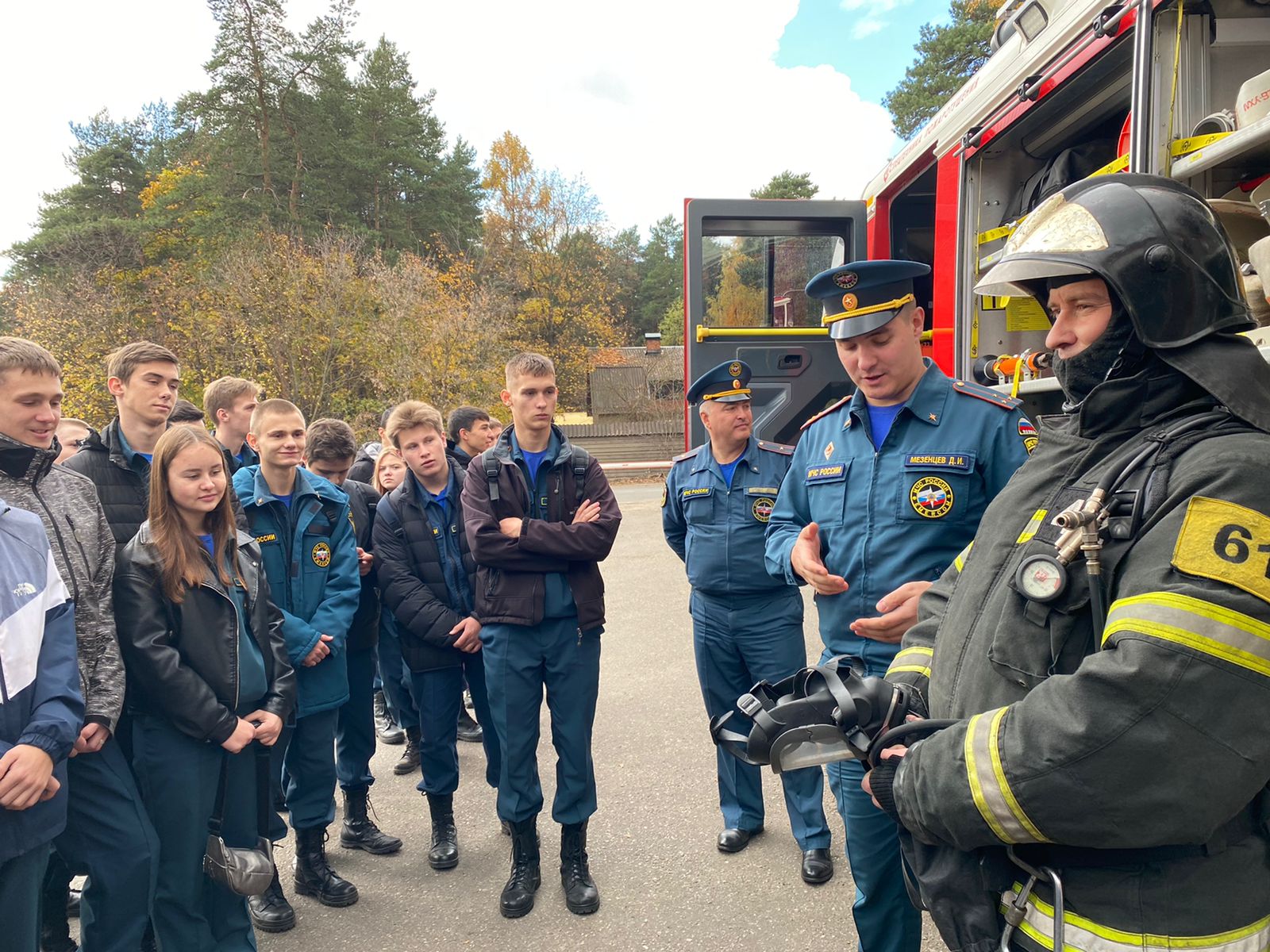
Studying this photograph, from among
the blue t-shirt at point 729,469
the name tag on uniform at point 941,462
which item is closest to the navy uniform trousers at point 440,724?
the blue t-shirt at point 729,469

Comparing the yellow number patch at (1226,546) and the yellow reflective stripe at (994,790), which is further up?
the yellow number patch at (1226,546)

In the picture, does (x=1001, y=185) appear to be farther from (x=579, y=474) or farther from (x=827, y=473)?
(x=579, y=474)

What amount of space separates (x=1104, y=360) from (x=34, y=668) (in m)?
2.65

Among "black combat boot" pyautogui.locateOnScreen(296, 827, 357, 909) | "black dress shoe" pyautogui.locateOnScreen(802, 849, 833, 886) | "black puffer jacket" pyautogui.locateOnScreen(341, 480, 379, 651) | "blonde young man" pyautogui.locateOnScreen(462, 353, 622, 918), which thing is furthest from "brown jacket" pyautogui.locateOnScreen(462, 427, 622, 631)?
"black dress shoe" pyautogui.locateOnScreen(802, 849, 833, 886)

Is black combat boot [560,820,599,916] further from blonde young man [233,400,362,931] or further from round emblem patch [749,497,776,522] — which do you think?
round emblem patch [749,497,776,522]

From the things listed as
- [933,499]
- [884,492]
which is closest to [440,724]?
[884,492]

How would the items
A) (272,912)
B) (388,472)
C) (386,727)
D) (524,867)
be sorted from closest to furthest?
(272,912) < (524,867) < (388,472) < (386,727)

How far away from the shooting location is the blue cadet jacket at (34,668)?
210 centimetres

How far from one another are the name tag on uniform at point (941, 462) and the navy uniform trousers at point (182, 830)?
241cm

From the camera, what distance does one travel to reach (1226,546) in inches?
43.3

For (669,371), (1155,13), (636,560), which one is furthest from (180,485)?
(669,371)

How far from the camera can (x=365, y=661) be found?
392 centimetres

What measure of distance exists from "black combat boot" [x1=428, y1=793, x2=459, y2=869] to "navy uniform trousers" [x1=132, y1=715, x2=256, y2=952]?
93cm

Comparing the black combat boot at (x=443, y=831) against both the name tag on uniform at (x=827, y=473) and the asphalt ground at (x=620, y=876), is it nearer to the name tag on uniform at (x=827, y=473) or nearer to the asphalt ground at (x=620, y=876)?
the asphalt ground at (x=620, y=876)
